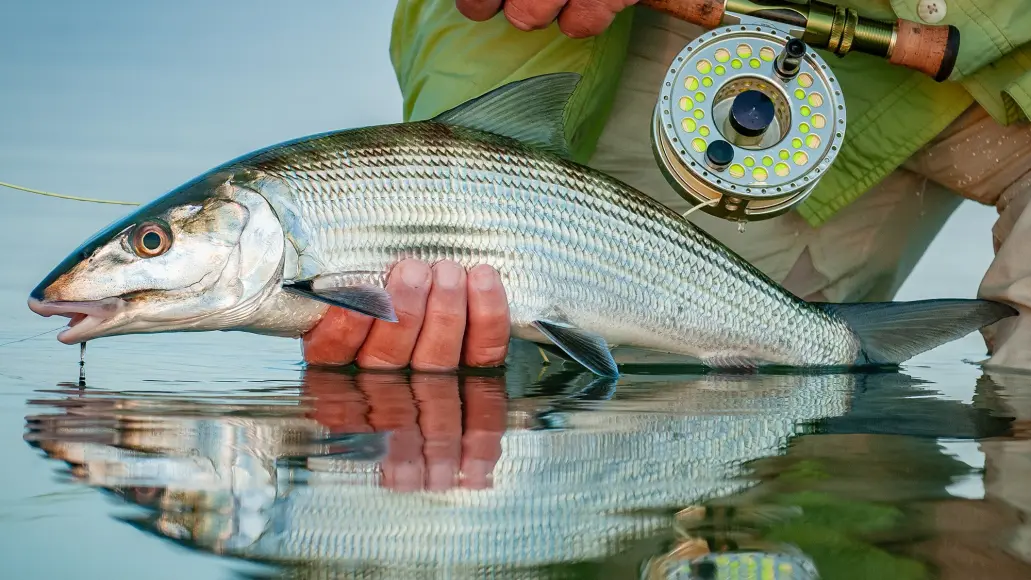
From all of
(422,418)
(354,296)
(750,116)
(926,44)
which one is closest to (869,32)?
(926,44)

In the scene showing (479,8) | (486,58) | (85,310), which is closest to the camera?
(85,310)

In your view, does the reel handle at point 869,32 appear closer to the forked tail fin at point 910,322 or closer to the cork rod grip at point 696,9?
the cork rod grip at point 696,9

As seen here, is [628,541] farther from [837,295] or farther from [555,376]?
[837,295]

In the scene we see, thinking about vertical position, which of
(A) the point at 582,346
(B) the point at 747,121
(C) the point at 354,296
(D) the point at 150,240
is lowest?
(A) the point at 582,346

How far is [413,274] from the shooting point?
7.07ft

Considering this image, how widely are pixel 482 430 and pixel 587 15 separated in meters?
1.39

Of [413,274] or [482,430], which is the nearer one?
→ [482,430]

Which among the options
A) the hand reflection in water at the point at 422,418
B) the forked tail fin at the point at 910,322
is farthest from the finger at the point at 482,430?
the forked tail fin at the point at 910,322

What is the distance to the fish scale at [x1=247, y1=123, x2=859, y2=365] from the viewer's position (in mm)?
2178

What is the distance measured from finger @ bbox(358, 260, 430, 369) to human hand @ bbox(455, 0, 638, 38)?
27.2 inches

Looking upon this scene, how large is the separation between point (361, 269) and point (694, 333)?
786 mm

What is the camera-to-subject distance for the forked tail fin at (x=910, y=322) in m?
2.43

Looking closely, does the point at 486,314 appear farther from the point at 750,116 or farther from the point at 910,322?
the point at 910,322

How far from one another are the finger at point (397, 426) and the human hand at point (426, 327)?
13 cm
